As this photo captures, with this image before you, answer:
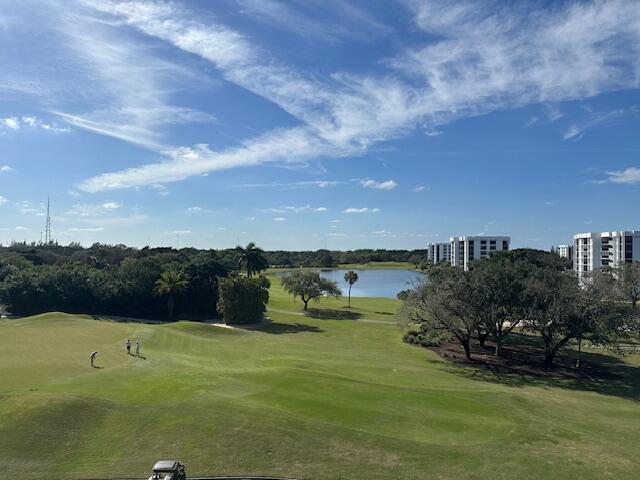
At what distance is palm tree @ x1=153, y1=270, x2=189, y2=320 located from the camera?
69.8 metres

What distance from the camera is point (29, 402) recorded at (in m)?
22.5

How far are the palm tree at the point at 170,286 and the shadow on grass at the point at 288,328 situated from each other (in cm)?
1759

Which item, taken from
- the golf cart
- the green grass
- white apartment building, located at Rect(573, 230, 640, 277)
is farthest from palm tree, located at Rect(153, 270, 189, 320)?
white apartment building, located at Rect(573, 230, 640, 277)

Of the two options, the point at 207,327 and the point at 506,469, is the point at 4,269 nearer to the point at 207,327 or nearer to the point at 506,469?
the point at 207,327

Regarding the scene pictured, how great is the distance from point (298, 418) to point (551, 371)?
29.3 m

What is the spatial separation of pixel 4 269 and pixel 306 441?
8197 cm

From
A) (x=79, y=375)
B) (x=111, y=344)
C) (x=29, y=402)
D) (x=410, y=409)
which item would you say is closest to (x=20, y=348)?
(x=111, y=344)

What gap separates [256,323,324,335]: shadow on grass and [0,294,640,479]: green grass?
18.1 m

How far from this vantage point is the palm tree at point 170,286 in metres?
69.8

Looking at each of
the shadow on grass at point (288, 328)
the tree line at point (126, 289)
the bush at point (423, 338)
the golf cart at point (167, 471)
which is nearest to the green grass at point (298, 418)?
the golf cart at point (167, 471)

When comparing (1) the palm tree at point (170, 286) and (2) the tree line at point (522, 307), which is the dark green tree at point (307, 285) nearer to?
(1) the palm tree at point (170, 286)

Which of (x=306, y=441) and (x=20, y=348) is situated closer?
(x=306, y=441)

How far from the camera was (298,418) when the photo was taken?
2206 centimetres

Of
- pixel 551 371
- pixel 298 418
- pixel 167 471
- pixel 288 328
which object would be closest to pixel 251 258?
pixel 288 328
